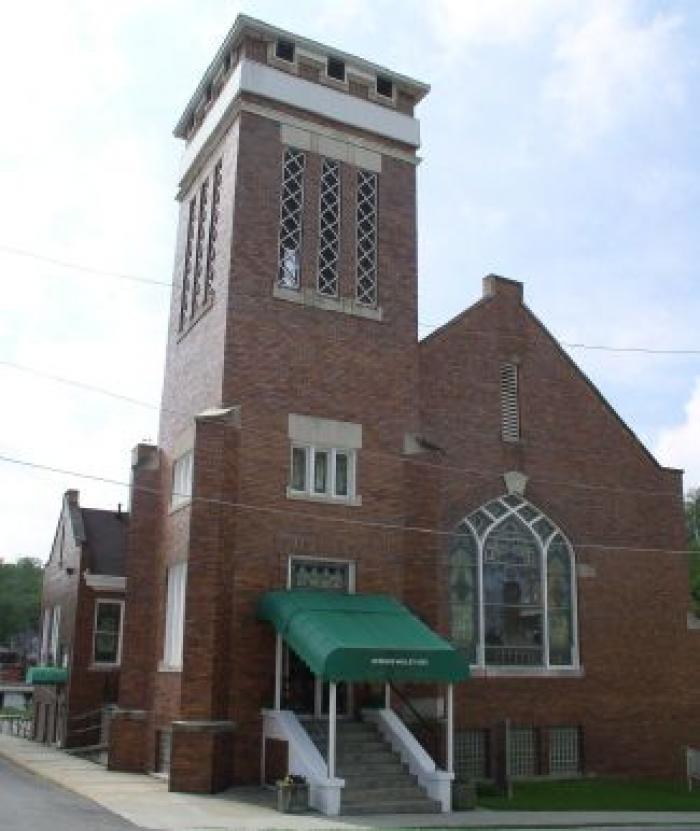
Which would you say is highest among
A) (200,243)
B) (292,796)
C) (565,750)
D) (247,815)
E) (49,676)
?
(200,243)

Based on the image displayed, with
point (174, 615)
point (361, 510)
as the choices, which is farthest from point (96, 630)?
point (361, 510)

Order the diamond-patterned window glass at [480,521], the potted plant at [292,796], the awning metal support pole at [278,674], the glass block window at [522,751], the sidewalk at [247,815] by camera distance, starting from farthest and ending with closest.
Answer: the diamond-patterned window glass at [480,521] → the glass block window at [522,751] → the awning metal support pole at [278,674] → the potted plant at [292,796] → the sidewalk at [247,815]

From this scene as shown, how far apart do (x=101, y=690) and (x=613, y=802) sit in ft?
48.6

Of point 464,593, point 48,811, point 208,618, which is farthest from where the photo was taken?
point 464,593

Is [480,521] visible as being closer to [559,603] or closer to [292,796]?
[559,603]

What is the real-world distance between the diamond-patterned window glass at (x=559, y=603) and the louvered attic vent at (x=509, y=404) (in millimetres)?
2788

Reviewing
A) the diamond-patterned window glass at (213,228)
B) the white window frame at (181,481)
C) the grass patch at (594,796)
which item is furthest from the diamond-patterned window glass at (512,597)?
the diamond-patterned window glass at (213,228)

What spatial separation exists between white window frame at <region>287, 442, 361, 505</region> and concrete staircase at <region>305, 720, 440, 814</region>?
443 cm

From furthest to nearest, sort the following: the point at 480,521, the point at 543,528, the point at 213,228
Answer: the point at 543,528 → the point at 480,521 → the point at 213,228

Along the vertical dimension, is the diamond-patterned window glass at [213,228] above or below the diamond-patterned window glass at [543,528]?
above

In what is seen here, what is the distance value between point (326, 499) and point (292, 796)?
20.7ft

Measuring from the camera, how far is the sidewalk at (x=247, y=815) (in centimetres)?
1460

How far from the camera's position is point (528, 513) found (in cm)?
2423

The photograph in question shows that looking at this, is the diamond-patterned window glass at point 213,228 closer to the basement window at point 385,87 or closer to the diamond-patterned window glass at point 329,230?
the diamond-patterned window glass at point 329,230
